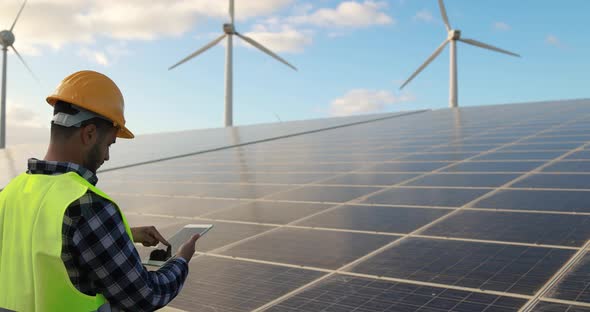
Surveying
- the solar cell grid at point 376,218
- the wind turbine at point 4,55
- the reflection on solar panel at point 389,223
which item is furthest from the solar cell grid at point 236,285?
the wind turbine at point 4,55

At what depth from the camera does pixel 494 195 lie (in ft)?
32.8

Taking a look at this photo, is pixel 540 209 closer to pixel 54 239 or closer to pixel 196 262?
pixel 196 262

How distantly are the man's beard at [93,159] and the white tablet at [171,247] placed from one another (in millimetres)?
699

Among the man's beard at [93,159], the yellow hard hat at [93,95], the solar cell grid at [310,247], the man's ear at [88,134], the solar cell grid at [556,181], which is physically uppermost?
the yellow hard hat at [93,95]

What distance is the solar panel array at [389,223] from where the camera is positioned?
5875 mm

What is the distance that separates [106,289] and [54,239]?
15.5 inches

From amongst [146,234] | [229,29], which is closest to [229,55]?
[229,29]

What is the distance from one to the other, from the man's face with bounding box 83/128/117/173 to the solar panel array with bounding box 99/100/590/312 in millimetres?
2872

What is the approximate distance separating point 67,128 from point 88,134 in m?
0.12

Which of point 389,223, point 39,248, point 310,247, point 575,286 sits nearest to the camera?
point 39,248

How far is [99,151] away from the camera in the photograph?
338 centimetres

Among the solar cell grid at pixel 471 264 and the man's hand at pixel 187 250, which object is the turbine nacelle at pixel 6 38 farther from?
the man's hand at pixel 187 250

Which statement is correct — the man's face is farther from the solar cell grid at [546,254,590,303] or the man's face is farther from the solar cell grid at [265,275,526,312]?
the solar cell grid at [546,254,590,303]

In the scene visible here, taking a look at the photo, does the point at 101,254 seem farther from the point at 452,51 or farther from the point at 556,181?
the point at 452,51
